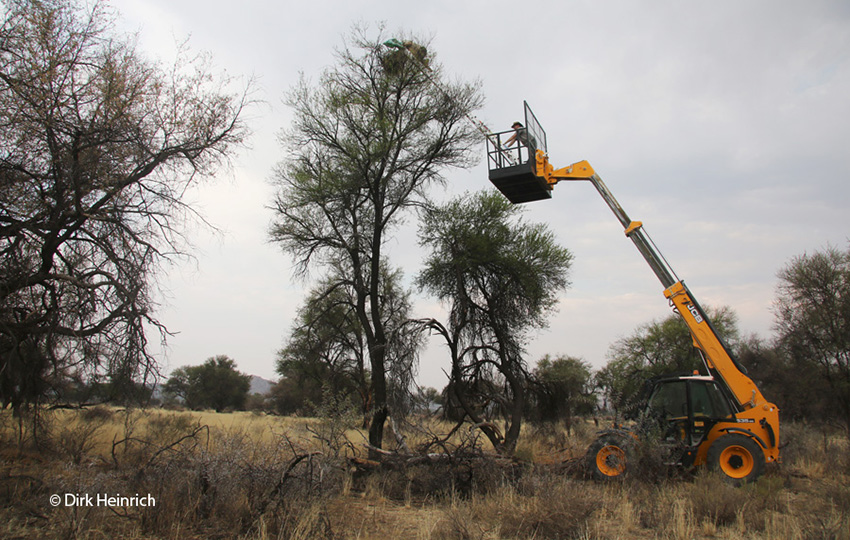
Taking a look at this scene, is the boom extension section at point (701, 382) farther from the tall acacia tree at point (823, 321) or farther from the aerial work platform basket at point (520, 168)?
the tall acacia tree at point (823, 321)

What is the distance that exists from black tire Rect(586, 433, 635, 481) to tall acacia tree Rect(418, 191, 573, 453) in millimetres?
5496

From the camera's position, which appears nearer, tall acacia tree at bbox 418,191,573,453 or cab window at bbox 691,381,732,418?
cab window at bbox 691,381,732,418

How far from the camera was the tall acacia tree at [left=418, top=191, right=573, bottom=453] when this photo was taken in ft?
53.4

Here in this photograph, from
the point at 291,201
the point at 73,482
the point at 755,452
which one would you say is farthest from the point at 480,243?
the point at 73,482

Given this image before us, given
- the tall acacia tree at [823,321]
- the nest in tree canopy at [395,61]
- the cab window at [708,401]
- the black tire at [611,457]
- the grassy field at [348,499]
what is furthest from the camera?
the tall acacia tree at [823,321]

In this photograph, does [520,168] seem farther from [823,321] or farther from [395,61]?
[823,321]

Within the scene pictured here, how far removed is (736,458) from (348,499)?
7.51 meters

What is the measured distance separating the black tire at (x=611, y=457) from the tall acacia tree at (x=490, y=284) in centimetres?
550

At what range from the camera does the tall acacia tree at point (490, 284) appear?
16281 mm

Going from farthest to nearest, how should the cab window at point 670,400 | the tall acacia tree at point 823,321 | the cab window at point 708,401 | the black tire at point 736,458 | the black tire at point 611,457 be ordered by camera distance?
the tall acacia tree at point 823,321, the cab window at point 670,400, the cab window at point 708,401, the black tire at point 611,457, the black tire at point 736,458
